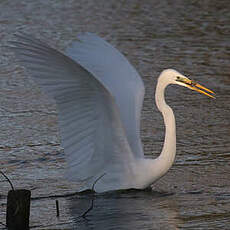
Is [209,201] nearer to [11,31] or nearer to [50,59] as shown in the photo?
[50,59]

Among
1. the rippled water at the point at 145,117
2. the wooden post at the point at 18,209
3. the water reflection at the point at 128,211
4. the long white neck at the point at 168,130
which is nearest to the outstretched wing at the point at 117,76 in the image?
the long white neck at the point at 168,130

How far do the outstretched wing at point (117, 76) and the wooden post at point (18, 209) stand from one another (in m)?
1.56

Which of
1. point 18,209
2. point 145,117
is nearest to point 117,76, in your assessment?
point 18,209

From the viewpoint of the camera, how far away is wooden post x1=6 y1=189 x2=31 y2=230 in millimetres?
6188

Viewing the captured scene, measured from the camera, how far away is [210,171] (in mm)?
8125

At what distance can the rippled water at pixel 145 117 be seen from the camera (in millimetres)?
7059

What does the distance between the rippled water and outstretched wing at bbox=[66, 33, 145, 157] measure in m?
0.66

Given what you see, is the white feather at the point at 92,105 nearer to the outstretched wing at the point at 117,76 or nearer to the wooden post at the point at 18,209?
the outstretched wing at the point at 117,76

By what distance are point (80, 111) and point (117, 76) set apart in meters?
0.99

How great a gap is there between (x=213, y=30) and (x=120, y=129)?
30.9 feet

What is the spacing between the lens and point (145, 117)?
10.2 meters

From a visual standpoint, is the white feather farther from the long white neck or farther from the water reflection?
the long white neck

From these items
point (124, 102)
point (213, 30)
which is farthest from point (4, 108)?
point (213, 30)

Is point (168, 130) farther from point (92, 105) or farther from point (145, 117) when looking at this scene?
point (145, 117)
